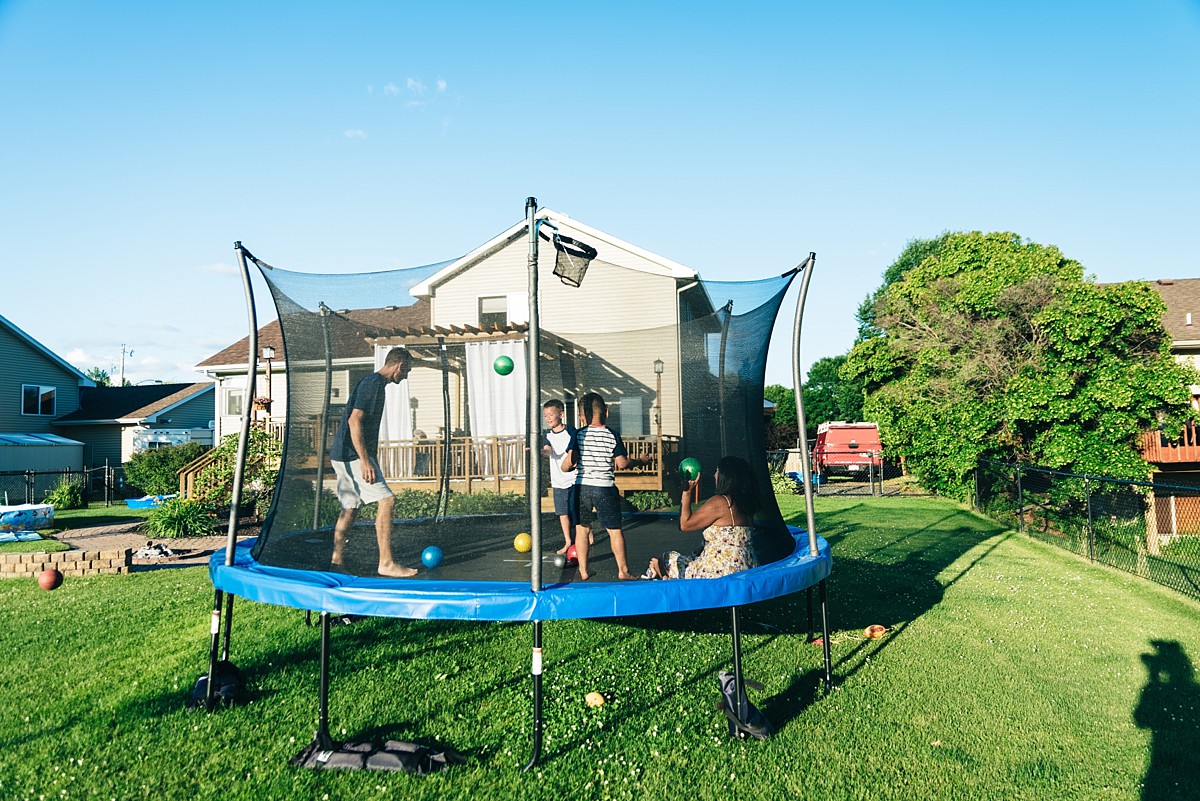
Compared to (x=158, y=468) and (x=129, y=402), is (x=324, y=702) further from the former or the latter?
(x=129, y=402)

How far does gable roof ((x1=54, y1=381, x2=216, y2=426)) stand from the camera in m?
23.4

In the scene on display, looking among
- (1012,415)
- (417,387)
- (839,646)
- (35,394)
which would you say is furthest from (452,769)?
(35,394)

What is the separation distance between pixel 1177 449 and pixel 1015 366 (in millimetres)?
5033

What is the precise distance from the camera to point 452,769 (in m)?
2.93

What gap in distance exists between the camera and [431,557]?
423cm

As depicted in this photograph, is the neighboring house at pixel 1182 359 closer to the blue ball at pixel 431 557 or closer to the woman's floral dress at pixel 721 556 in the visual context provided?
the woman's floral dress at pixel 721 556

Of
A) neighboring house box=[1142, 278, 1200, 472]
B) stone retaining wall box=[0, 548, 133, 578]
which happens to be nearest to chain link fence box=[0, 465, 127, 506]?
stone retaining wall box=[0, 548, 133, 578]

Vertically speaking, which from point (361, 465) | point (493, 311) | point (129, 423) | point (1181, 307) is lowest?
point (361, 465)

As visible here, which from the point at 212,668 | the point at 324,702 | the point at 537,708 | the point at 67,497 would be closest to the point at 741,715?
the point at 537,708

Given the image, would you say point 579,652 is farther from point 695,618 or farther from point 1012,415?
point 1012,415

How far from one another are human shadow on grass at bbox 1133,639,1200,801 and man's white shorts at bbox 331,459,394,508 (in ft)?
11.9

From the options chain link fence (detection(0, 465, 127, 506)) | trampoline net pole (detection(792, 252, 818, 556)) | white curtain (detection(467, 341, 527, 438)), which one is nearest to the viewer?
trampoline net pole (detection(792, 252, 818, 556))

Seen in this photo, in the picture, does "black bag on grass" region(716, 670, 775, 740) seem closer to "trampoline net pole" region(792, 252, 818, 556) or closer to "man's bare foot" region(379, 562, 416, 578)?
"trampoline net pole" region(792, 252, 818, 556)

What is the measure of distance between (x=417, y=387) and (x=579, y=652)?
1.98 m
